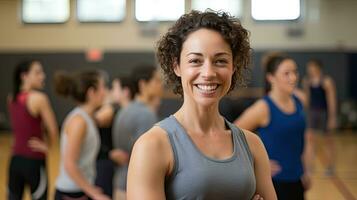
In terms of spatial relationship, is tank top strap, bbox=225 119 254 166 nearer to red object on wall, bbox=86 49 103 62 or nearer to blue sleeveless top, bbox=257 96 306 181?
blue sleeveless top, bbox=257 96 306 181

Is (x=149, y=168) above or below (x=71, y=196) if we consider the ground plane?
above

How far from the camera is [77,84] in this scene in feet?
11.3

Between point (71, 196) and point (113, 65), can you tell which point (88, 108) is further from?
point (113, 65)

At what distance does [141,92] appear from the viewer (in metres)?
3.73

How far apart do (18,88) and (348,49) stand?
9589mm

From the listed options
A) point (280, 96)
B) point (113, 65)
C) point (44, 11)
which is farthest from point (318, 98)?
point (44, 11)

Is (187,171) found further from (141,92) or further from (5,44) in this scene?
(5,44)

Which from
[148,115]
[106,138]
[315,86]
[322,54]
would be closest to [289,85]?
[148,115]

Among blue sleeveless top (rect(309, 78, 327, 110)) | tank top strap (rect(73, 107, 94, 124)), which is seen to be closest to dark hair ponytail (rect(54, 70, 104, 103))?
tank top strap (rect(73, 107, 94, 124))

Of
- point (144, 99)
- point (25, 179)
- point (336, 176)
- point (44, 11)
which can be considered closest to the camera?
point (144, 99)

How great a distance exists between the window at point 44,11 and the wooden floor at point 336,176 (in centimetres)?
324

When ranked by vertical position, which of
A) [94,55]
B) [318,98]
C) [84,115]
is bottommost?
[318,98]

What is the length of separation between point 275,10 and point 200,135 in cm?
1103

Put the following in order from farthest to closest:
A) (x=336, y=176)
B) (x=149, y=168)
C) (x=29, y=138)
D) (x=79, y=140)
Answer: (x=336, y=176), (x=29, y=138), (x=79, y=140), (x=149, y=168)
